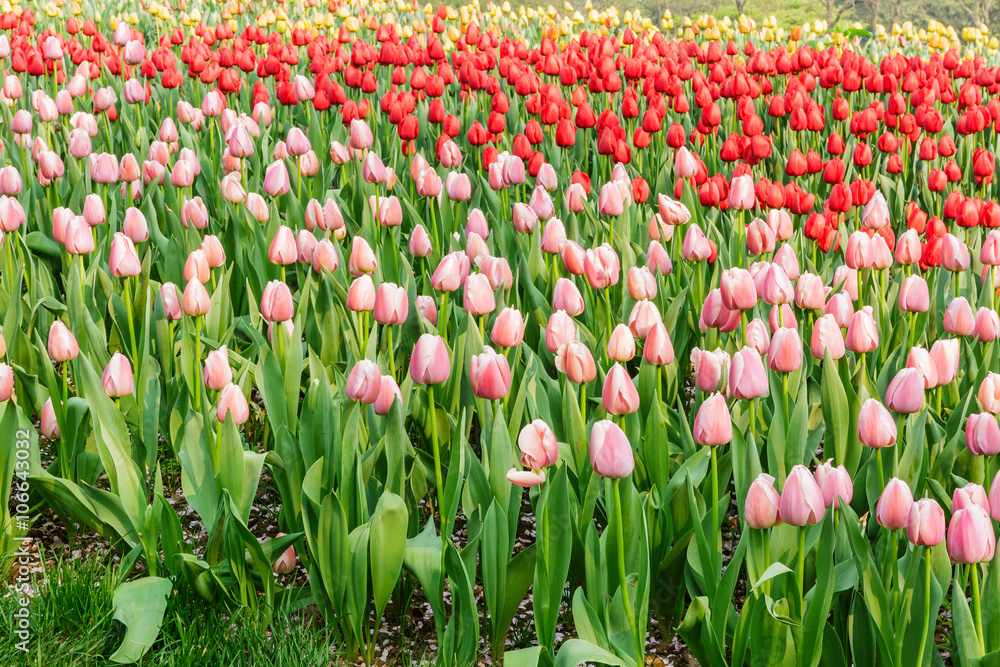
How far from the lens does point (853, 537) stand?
168 centimetres

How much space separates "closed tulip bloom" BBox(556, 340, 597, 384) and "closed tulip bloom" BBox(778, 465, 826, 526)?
538 mm

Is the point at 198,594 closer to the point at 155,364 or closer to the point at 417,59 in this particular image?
the point at 155,364

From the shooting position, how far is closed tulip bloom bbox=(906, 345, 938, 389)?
1.95 metres

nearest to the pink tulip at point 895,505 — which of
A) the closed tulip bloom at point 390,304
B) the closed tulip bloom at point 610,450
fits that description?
the closed tulip bloom at point 610,450

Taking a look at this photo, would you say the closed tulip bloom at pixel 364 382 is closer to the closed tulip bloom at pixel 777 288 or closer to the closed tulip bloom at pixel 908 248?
the closed tulip bloom at pixel 777 288

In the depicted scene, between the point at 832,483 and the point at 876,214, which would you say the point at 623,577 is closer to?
the point at 832,483

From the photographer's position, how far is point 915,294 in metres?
2.51

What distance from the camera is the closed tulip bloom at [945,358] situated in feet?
6.70

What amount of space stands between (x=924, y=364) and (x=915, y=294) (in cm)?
59

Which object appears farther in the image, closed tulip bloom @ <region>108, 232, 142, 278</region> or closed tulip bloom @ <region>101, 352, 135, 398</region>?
closed tulip bloom @ <region>108, 232, 142, 278</region>

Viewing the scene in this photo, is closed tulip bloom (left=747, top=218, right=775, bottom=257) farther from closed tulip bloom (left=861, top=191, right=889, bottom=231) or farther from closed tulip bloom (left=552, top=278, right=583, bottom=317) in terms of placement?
closed tulip bloom (left=552, top=278, right=583, bottom=317)

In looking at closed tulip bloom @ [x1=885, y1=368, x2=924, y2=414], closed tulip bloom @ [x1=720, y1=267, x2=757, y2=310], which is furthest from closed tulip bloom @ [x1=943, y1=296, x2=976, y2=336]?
closed tulip bloom @ [x1=885, y1=368, x2=924, y2=414]

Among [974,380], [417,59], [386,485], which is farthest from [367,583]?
[417,59]

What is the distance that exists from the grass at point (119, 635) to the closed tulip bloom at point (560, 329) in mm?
819
